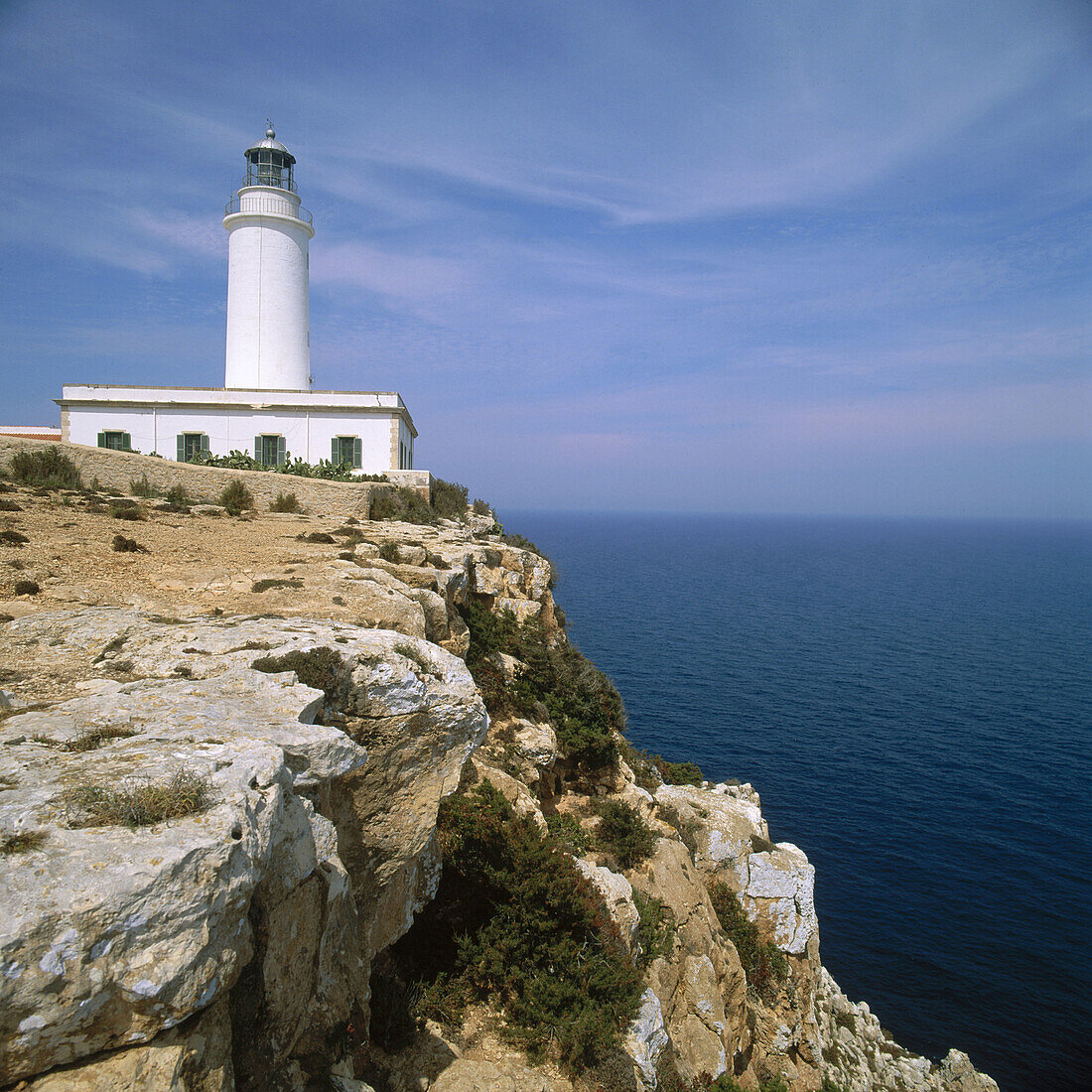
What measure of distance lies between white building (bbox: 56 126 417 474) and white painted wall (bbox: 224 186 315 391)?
40 millimetres

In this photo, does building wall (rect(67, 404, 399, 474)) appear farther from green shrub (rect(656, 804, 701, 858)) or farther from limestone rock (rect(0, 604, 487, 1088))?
limestone rock (rect(0, 604, 487, 1088))

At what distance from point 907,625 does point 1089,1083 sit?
5306cm

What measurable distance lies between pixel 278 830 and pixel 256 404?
2600cm

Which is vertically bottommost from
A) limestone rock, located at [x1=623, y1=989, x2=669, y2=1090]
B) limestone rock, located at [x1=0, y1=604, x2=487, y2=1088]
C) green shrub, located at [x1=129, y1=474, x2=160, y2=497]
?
limestone rock, located at [x1=623, y1=989, x2=669, y2=1090]

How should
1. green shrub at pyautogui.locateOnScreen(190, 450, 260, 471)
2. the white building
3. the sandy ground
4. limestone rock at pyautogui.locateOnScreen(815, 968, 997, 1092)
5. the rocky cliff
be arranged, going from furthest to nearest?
the white building → green shrub at pyautogui.locateOnScreen(190, 450, 260, 471) → limestone rock at pyautogui.locateOnScreen(815, 968, 997, 1092) → the sandy ground → the rocky cliff

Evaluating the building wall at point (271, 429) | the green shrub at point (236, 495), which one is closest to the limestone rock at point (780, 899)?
the green shrub at point (236, 495)

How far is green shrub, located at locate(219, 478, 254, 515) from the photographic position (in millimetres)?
17656

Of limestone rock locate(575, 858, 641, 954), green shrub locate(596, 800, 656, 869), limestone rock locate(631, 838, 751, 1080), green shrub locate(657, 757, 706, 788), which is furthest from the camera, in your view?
green shrub locate(657, 757, 706, 788)

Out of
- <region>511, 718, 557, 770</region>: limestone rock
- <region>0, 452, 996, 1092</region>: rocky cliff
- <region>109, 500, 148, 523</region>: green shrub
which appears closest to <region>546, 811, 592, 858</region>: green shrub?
<region>0, 452, 996, 1092</region>: rocky cliff

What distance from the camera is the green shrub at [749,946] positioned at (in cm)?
1468

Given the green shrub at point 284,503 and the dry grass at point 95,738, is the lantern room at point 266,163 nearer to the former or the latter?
the green shrub at point 284,503

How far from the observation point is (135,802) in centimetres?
385

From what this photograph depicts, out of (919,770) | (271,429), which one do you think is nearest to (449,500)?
(271,429)

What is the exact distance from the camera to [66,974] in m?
3.15
